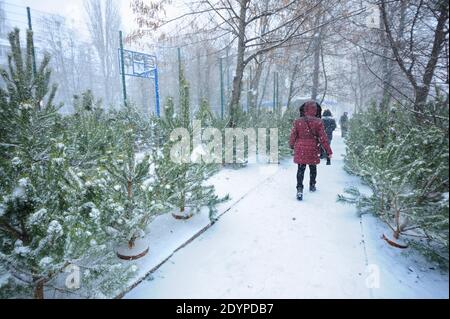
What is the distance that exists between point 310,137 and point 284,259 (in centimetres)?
275

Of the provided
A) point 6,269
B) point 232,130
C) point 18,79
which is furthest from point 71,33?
point 6,269

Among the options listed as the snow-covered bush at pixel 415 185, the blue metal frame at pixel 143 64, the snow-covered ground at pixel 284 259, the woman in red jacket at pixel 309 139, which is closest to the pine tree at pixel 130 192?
the snow-covered ground at pixel 284 259

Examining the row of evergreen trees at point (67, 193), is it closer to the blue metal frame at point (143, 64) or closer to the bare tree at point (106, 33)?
the blue metal frame at point (143, 64)

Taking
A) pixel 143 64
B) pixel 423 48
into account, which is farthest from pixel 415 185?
pixel 143 64

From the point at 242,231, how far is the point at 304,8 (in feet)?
19.7

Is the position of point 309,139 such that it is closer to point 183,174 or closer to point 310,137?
point 310,137

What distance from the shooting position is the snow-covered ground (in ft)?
8.21

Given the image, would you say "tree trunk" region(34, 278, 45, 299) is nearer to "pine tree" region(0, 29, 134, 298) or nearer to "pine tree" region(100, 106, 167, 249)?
"pine tree" region(0, 29, 134, 298)

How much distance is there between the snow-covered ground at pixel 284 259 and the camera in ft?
8.21

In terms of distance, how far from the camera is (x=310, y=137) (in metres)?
5.13

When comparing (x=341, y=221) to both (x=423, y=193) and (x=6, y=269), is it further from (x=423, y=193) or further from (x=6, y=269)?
(x=6, y=269)

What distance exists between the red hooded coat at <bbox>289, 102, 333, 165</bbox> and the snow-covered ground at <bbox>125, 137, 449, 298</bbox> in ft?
2.94

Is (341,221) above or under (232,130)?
under
